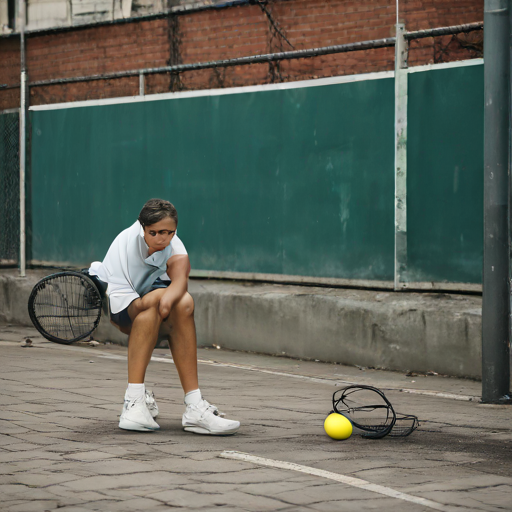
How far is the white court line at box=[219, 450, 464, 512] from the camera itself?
4.20m

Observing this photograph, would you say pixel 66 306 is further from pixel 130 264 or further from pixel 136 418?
pixel 136 418

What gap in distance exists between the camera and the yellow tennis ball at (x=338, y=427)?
18.2 ft

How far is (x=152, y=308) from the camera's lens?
5.68 meters

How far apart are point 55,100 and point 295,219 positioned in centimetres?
474

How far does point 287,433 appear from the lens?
226 inches

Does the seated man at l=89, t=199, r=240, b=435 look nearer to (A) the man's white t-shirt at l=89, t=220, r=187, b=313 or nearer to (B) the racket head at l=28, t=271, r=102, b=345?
(A) the man's white t-shirt at l=89, t=220, r=187, b=313

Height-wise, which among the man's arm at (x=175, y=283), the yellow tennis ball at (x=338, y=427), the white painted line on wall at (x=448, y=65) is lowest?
the yellow tennis ball at (x=338, y=427)

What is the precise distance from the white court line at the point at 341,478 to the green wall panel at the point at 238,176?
4097 millimetres

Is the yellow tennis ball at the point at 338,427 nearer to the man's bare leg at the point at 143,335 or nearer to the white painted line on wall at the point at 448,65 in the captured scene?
the man's bare leg at the point at 143,335

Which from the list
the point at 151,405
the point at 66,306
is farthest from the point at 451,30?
the point at 66,306

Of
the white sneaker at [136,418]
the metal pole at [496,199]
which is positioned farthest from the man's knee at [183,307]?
the metal pole at [496,199]

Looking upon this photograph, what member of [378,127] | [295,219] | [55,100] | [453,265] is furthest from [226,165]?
[55,100]

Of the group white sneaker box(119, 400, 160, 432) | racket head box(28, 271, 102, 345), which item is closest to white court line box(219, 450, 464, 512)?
white sneaker box(119, 400, 160, 432)

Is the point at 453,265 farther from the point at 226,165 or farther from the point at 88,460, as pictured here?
the point at 88,460
